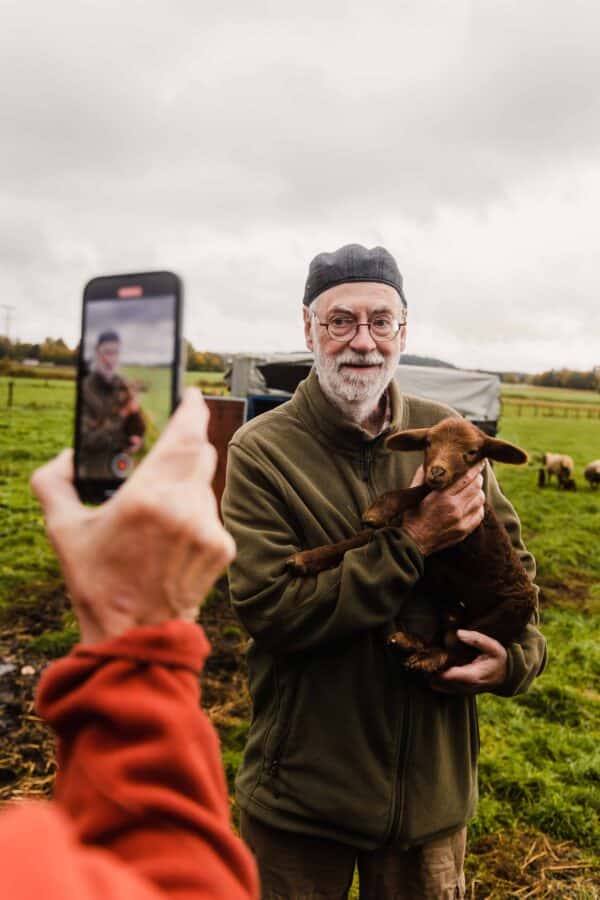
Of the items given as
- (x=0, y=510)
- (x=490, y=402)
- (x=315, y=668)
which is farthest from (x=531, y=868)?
(x=490, y=402)

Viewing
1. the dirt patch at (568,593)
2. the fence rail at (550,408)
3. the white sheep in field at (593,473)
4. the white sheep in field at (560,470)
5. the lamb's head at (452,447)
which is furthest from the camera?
the fence rail at (550,408)

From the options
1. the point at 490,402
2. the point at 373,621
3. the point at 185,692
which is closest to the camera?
the point at 185,692

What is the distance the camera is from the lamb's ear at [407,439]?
8.68 ft

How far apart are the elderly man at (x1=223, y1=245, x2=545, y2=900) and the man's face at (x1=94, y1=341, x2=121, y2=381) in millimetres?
1295

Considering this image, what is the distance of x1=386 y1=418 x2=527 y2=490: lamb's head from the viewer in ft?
8.42

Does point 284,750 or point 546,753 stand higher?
point 284,750

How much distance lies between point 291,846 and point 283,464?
1.43 meters

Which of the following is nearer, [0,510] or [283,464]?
[283,464]

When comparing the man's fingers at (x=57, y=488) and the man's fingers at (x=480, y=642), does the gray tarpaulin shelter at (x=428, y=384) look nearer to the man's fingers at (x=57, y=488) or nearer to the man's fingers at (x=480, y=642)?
the man's fingers at (x=480, y=642)

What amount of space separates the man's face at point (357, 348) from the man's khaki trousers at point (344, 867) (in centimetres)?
173

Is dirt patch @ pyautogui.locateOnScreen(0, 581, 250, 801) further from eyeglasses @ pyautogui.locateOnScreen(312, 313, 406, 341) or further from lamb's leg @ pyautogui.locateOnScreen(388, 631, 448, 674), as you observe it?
eyeglasses @ pyautogui.locateOnScreen(312, 313, 406, 341)

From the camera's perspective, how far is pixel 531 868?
169 inches

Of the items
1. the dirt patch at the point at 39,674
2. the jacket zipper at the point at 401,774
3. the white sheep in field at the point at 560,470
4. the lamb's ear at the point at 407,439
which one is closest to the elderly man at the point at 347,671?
the jacket zipper at the point at 401,774

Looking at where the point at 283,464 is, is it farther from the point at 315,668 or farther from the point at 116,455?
the point at 116,455
